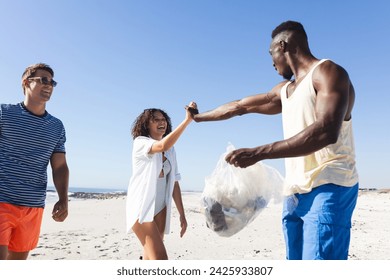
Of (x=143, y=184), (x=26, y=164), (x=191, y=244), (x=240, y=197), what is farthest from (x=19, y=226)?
(x=191, y=244)

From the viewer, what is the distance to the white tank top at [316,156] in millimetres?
2145

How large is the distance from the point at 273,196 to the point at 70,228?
8.29m

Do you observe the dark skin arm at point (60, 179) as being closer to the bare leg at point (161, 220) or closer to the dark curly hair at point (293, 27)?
the bare leg at point (161, 220)

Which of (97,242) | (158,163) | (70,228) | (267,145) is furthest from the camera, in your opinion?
(70,228)

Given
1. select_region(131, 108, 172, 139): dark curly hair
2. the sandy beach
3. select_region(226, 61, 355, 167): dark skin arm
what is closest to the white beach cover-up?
select_region(131, 108, 172, 139): dark curly hair

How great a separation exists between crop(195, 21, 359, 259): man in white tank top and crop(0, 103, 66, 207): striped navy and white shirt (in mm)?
2255

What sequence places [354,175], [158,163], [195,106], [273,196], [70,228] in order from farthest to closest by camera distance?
1. [70,228]
2. [158,163]
3. [195,106]
4. [273,196]
5. [354,175]

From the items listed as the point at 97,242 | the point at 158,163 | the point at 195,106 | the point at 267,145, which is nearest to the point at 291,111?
the point at 267,145

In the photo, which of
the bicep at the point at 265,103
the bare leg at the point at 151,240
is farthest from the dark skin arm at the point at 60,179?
the bicep at the point at 265,103

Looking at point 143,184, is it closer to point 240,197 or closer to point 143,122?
point 143,122

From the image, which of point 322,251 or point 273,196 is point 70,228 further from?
point 322,251

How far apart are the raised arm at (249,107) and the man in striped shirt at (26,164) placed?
1.54 m

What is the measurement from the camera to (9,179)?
11.1 ft

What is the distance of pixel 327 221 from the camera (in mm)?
2098
